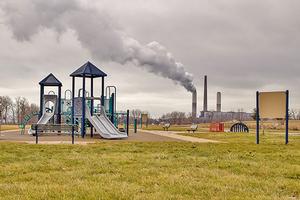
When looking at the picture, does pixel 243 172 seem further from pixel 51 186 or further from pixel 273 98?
pixel 273 98

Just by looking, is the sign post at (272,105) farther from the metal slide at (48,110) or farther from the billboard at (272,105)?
the metal slide at (48,110)

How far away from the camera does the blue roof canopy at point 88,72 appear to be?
91.0 ft

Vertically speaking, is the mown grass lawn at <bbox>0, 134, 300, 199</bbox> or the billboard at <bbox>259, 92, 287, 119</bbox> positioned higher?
the billboard at <bbox>259, 92, 287, 119</bbox>

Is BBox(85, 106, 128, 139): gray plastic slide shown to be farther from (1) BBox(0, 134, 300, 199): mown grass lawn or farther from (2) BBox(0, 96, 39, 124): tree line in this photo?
(2) BBox(0, 96, 39, 124): tree line

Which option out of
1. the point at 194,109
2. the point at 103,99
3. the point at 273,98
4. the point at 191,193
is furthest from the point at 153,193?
the point at 194,109

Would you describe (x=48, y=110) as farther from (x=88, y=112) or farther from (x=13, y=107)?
(x=13, y=107)

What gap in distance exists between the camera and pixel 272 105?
69.8ft

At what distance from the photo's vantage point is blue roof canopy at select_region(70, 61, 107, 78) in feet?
91.0

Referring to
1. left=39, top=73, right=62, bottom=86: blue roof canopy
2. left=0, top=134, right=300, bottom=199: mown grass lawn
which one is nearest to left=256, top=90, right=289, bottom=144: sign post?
left=0, top=134, right=300, bottom=199: mown grass lawn

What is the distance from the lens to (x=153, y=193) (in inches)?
249

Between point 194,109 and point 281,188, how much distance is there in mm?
95435

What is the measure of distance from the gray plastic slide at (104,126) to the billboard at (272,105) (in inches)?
357

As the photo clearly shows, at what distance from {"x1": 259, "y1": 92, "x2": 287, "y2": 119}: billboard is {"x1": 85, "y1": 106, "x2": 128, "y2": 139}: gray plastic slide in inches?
357

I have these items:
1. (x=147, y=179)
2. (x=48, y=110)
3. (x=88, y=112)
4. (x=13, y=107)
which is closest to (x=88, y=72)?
(x=88, y=112)
